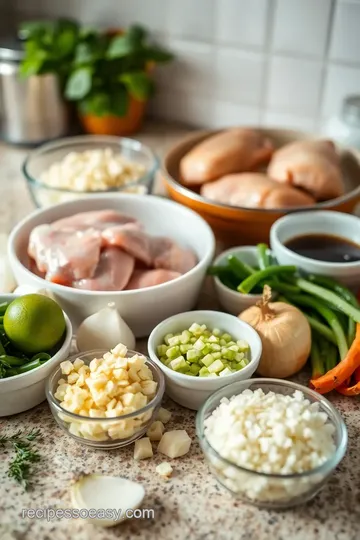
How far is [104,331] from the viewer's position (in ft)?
3.74

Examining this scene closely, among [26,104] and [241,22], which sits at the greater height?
[241,22]

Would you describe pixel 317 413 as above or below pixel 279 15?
below

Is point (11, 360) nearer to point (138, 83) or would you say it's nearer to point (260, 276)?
point (260, 276)

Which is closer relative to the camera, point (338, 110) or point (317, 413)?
point (317, 413)

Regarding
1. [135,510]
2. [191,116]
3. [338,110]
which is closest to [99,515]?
[135,510]

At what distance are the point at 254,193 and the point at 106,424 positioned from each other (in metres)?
0.67

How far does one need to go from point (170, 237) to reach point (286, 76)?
2.36 ft

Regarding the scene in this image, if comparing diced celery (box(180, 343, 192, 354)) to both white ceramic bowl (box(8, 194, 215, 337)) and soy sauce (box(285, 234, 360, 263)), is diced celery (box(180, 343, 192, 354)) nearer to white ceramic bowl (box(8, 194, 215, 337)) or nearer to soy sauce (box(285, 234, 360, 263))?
white ceramic bowl (box(8, 194, 215, 337))

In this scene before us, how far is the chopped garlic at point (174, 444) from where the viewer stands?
100cm

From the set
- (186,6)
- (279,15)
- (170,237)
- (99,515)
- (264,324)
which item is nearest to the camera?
(99,515)

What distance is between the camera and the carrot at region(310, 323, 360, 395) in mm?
1098

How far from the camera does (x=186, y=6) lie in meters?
1.91

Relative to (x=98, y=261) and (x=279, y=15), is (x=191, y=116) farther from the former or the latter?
(x=98, y=261)

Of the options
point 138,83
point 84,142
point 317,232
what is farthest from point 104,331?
point 138,83
